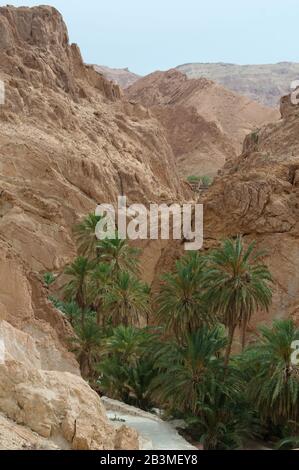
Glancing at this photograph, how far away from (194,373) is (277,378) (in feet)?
9.70

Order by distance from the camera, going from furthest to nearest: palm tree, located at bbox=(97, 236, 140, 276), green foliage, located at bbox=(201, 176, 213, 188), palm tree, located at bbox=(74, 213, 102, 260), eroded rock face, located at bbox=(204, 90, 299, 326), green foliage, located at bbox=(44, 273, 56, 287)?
green foliage, located at bbox=(201, 176, 213, 188) → green foliage, located at bbox=(44, 273, 56, 287) → palm tree, located at bbox=(74, 213, 102, 260) → palm tree, located at bbox=(97, 236, 140, 276) → eroded rock face, located at bbox=(204, 90, 299, 326)

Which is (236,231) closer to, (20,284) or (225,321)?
(225,321)

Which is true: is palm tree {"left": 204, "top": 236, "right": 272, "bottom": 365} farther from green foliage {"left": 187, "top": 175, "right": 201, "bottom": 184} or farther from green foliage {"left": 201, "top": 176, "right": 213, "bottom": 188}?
green foliage {"left": 187, "top": 175, "right": 201, "bottom": 184}

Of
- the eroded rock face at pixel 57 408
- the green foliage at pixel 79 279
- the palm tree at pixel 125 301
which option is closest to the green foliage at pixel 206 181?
the green foliage at pixel 79 279

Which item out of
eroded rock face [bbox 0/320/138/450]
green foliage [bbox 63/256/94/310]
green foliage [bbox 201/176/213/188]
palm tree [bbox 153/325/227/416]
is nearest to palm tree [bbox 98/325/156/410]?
palm tree [bbox 153/325/227/416]

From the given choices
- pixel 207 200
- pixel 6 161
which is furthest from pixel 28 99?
pixel 207 200

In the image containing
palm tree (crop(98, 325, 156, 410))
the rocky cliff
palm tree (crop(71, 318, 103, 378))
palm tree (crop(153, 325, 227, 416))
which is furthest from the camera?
palm tree (crop(71, 318, 103, 378))

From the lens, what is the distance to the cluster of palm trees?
22156 millimetres

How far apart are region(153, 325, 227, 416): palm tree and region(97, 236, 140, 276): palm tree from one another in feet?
29.5

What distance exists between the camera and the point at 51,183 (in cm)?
4938

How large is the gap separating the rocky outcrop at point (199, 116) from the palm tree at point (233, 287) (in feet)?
247

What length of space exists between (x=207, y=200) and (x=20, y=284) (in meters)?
15.7

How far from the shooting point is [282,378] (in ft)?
70.2

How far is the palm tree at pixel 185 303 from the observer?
2386cm
